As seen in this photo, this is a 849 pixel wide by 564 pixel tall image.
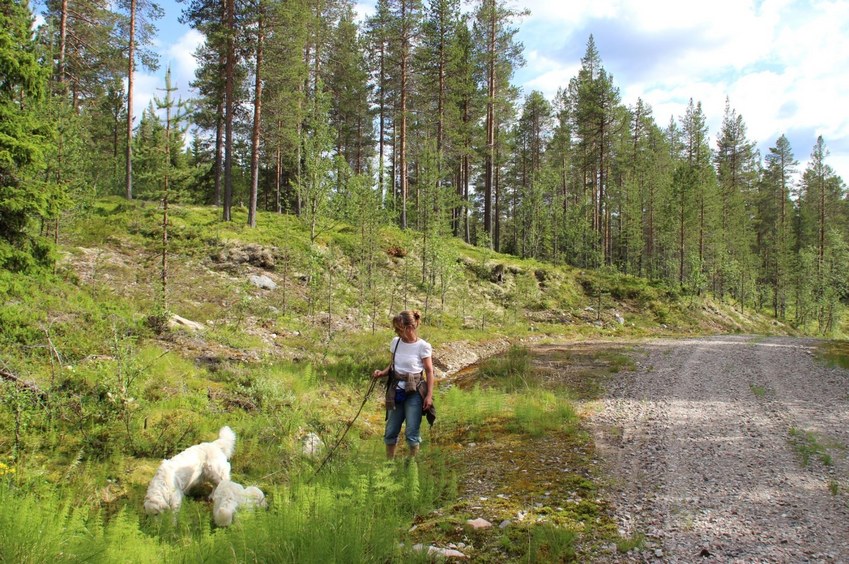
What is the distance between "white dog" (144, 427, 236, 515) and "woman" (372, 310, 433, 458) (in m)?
2.11

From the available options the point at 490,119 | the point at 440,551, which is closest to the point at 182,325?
Result: the point at 440,551

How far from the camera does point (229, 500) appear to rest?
4434mm

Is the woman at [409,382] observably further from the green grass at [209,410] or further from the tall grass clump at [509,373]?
the tall grass clump at [509,373]

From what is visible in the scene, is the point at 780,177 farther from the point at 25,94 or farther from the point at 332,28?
the point at 25,94

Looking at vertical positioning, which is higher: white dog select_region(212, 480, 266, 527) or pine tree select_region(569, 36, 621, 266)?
pine tree select_region(569, 36, 621, 266)

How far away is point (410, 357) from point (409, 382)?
0.31 metres

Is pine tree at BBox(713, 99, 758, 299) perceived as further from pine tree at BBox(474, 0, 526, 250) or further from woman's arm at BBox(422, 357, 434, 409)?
woman's arm at BBox(422, 357, 434, 409)

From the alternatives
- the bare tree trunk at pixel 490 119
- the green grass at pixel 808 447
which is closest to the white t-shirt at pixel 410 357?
the green grass at pixel 808 447

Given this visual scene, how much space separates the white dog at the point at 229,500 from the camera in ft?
14.1

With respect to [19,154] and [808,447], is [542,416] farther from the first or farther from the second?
[19,154]

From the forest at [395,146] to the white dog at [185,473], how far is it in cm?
513

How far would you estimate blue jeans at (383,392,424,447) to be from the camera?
5684 mm

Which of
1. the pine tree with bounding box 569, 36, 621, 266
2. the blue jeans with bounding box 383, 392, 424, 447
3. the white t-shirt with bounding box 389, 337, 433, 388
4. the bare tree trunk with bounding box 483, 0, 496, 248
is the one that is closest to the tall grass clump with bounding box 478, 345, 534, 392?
the blue jeans with bounding box 383, 392, 424, 447

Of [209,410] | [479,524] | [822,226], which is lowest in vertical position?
[479,524]
